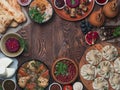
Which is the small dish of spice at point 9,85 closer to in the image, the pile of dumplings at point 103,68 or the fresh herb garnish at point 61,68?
the fresh herb garnish at point 61,68

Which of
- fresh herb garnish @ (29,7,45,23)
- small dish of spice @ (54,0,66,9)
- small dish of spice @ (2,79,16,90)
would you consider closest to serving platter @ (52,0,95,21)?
small dish of spice @ (54,0,66,9)

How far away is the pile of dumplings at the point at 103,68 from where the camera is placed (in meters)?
3.91

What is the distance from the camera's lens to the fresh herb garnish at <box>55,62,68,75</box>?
3.93 m

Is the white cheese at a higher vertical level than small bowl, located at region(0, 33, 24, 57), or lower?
lower

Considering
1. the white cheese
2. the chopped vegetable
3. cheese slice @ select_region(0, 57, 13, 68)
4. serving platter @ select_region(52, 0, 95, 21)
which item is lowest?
the chopped vegetable

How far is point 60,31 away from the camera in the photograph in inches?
157

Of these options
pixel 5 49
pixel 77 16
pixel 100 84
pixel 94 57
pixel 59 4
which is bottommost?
pixel 100 84

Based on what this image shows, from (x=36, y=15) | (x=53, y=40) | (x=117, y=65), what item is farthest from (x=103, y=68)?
(x=36, y=15)

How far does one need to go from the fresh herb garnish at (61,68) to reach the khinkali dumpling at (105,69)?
28cm

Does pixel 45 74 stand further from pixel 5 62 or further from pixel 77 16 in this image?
pixel 77 16

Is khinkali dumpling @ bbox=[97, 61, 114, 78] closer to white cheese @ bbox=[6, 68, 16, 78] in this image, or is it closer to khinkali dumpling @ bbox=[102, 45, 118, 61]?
khinkali dumpling @ bbox=[102, 45, 118, 61]

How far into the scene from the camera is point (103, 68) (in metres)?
3.91

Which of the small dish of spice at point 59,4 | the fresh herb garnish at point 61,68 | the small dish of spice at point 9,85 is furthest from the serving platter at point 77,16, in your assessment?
the small dish of spice at point 9,85

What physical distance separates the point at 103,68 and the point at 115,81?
0.15 meters
